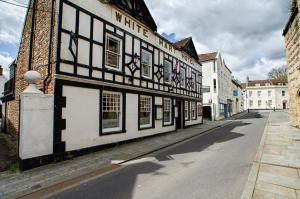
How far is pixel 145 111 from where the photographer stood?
12047 mm

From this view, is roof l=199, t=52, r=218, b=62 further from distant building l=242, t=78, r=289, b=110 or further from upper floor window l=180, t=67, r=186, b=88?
distant building l=242, t=78, r=289, b=110

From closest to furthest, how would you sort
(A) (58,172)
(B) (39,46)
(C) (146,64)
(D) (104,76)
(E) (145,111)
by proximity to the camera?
(A) (58,172) → (B) (39,46) → (D) (104,76) → (E) (145,111) → (C) (146,64)

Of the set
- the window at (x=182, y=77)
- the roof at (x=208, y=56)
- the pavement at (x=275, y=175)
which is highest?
the roof at (x=208, y=56)

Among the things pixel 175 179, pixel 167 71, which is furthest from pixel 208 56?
pixel 175 179

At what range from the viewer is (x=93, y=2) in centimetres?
873

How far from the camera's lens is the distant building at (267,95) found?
197 ft

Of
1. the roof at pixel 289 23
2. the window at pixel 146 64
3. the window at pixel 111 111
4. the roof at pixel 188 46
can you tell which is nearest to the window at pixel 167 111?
the window at pixel 146 64

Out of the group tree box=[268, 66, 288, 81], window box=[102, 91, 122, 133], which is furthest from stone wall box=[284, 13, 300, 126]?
tree box=[268, 66, 288, 81]

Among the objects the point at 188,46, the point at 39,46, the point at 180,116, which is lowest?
the point at 180,116

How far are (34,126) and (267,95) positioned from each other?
231ft

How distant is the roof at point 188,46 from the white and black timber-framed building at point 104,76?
2.91 metres

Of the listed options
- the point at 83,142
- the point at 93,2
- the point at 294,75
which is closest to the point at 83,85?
the point at 83,142

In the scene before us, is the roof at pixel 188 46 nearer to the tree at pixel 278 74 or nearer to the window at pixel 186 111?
the window at pixel 186 111

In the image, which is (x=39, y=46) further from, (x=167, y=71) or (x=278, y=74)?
(x=278, y=74)
